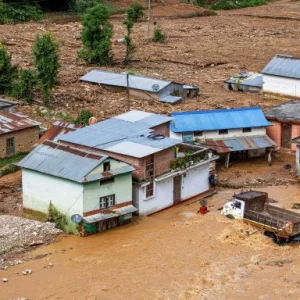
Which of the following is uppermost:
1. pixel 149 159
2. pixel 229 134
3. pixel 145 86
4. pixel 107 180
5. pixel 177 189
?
pixel 149 159

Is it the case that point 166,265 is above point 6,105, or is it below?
below

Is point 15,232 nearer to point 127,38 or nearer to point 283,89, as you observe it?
point 283,89

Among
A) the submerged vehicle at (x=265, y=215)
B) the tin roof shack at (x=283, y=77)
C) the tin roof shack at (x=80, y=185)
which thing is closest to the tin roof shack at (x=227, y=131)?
the submerged vehicle at (x=265, y=215)

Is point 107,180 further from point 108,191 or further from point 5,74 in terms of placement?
point 5,74

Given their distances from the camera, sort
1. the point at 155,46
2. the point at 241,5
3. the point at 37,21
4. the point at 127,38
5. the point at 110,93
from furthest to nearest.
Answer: the point at 241,5, the point at 37,21, the point at 155,46, the point at 127,38, the point at 110,93

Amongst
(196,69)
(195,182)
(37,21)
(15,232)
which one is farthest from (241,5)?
(15,232)

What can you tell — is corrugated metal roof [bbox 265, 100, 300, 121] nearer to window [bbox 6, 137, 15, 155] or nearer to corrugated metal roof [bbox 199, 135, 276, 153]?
corrugated metal roof [bbox 199, 135, 276, 153]

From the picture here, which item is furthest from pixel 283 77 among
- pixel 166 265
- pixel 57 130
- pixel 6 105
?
pixel 166 265
